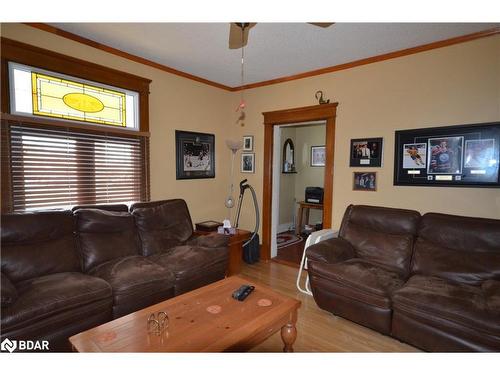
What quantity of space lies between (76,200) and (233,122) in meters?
2.59

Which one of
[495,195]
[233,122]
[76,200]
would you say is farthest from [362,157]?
[76,200]

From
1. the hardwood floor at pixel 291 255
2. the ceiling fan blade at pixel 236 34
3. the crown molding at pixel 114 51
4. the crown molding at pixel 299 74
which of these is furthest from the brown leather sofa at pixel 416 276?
the crown molding at pixel 114 51

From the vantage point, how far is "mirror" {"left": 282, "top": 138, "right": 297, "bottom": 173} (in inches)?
224

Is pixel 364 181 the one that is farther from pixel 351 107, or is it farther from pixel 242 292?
pixel 242 292

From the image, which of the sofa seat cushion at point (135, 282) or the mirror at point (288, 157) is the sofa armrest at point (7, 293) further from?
the mirror at point (288, 157)

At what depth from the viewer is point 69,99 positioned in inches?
105

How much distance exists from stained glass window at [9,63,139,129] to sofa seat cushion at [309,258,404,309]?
2.74m

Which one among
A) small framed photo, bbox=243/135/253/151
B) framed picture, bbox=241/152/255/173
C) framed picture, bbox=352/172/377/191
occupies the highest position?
small framed photo, bbox=243/135/253/151

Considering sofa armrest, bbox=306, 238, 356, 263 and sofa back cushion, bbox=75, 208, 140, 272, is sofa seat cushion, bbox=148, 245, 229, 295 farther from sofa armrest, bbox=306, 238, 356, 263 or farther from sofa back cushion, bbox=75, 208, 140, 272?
sofa armrest, bbox=306, 238, 356, 263

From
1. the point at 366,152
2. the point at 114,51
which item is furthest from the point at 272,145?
the point at 114,51

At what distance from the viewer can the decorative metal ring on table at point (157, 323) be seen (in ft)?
4.76

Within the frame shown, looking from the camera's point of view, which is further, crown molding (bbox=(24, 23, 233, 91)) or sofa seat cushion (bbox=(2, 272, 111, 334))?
crown molding (bbox=(24, 23, 233, 91))

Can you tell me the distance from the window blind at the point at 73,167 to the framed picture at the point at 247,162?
5.21ft

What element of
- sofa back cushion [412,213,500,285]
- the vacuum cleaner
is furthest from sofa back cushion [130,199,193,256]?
sofa back cushion [412,213,500,285]
